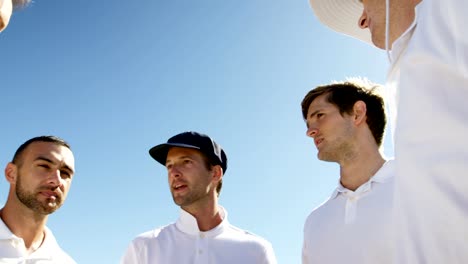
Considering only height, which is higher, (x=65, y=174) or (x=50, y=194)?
(x=65, y=174)

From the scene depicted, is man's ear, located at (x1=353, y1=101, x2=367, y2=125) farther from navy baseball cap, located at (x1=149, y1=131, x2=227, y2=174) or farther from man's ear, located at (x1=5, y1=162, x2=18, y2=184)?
man's ear, located at (x1=5, y1=162, x2=18, y2=184)

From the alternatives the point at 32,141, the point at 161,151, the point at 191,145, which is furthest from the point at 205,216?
the point at 32,141

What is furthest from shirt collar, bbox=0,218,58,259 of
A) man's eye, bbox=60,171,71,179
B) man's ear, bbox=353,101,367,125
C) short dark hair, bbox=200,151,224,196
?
man's ear, bbox=353,101,367,125

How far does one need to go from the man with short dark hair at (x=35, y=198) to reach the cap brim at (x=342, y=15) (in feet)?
13.7

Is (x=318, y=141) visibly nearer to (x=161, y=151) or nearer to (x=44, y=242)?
(x=161, y=151)

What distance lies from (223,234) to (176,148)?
55.1 inches

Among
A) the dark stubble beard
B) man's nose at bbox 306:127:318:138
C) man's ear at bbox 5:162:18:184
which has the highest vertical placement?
man's ear at bbox 5:162:18:184

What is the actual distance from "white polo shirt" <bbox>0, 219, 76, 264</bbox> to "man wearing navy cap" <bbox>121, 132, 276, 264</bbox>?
978 mm

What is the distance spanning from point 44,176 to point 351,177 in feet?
13.3

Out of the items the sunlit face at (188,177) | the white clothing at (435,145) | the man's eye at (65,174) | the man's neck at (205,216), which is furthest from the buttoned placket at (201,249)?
the white clothing at (435,145)

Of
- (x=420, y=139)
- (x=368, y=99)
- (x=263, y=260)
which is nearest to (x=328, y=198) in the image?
(x=263, y=260)

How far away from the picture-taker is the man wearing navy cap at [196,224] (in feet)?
→ 15.9

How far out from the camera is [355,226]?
13.5 feet

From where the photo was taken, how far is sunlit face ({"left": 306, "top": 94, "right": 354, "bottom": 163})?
16.4 ft
